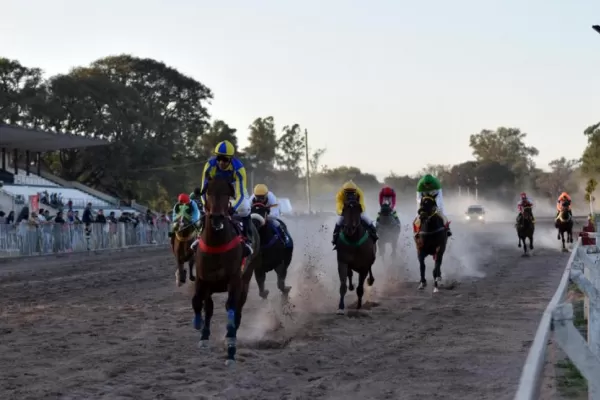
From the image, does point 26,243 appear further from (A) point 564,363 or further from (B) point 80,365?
(A) point 564,363

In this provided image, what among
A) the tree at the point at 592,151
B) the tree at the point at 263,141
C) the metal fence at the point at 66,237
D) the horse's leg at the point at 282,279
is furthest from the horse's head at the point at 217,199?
the tree at the point at 263,141

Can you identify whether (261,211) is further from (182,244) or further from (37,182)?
Result: (37,182)

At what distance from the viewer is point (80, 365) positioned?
8719mm

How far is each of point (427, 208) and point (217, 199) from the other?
28.0 feet

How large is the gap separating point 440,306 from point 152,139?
173 ft

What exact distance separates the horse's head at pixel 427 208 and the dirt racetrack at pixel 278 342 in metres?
1.56

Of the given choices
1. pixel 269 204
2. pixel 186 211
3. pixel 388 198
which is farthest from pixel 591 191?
pixel 269 204

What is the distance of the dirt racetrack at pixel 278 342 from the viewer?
768 cm

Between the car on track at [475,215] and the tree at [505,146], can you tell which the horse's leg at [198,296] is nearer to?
the car on track at [475,215]

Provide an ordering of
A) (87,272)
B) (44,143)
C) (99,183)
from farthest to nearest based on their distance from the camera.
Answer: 1. (99,183)
2. (44,143)
3. (87,272)

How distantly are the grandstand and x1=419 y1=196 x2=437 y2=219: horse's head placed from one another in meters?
→ 24.0

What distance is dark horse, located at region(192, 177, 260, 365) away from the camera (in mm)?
8898

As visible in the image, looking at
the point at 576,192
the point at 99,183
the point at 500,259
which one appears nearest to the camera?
the point at 500,259

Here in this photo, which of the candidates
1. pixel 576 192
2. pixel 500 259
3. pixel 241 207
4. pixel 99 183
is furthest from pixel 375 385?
pixel 576 192
